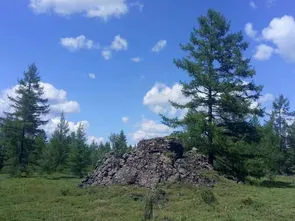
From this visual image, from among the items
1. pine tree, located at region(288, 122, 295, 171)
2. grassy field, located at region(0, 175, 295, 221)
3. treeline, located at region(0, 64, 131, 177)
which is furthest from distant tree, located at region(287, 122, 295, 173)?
grassy field, located at region(0, 175, 295, 221)

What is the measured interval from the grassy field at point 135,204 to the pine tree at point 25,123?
26246 millimetres

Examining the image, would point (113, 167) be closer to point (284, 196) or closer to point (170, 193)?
point (170, 193)

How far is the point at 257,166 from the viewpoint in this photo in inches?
1330

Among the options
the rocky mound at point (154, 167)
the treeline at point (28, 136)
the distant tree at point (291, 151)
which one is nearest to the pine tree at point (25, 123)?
the treeline at point (28, 136)

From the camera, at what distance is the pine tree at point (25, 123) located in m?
53.0

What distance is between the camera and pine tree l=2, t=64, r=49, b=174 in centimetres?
5303

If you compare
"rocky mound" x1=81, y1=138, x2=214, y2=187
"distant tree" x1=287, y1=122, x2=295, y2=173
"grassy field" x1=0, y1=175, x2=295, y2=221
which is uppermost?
"distant tree" x1=287, y1=122, x2=295, y2=173

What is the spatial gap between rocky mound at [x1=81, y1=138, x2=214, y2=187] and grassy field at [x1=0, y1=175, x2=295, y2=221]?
1.59 meters

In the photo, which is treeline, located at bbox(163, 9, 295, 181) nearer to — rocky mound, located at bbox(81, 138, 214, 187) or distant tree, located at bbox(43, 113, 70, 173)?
rocky mound, located at bbox(81, 138, 214, 187)

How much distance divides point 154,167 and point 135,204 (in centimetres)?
728

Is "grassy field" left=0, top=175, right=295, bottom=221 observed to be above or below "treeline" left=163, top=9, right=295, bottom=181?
below

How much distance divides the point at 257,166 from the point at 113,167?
11268 mm

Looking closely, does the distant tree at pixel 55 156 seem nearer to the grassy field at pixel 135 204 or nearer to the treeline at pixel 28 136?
the treeline at pixel 28 136

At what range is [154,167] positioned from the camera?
2909cm
